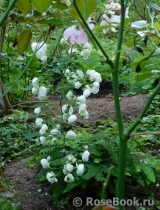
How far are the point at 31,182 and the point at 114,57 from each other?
1.55 metres

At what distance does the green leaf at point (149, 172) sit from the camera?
2141mm

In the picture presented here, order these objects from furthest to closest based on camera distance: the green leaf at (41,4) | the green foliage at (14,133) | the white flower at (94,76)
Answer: the green foliage at (14,133) → the white flower at (94,76) → the green leaf at (41,4)

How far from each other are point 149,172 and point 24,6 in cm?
151

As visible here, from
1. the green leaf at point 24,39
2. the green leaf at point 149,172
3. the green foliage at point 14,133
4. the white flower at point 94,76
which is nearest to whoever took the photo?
the green leaf at point 24,39

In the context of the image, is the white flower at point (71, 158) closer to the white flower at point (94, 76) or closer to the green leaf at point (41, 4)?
the white flower at point (94, 76)

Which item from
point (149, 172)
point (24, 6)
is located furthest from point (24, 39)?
point (149, 172)

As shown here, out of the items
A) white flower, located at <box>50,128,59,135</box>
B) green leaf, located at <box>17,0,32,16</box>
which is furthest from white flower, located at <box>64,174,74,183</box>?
green leaf, located at <box>17,0,32,16</box>

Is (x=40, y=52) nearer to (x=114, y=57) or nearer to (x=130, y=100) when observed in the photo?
(x=114, y=57)

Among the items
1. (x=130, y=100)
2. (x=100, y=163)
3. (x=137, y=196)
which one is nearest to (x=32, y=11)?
(x=100, y=163)

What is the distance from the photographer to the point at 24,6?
2.80 ft

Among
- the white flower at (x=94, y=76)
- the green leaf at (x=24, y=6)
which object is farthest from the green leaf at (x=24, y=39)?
the white flower at (x=94, y=76)

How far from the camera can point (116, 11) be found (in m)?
1.22

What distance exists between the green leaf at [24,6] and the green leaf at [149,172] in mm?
1485

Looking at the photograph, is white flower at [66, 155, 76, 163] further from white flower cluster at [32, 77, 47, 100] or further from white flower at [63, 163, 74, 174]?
white flower cluster at [32, 77, 47, 100]
